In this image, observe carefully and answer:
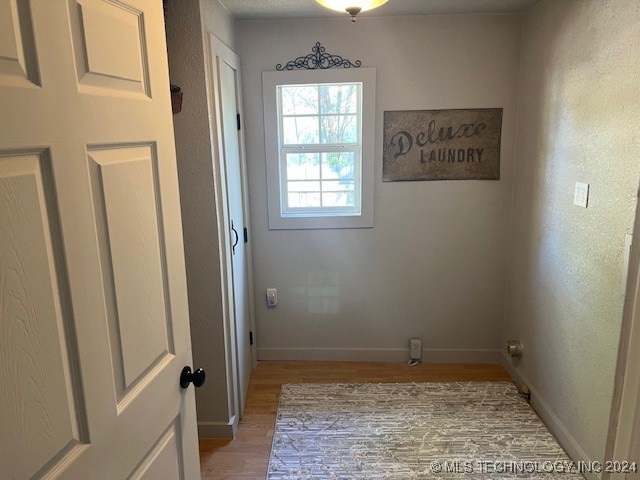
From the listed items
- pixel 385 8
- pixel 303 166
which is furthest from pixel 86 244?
pixel 385 8

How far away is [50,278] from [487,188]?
107 inches

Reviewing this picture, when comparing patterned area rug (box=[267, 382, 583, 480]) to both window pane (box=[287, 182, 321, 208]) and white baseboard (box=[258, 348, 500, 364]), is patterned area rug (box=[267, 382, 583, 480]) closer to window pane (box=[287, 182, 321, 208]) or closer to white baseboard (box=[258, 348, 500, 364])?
white baseboard (box=[258, 348, 500, 364])

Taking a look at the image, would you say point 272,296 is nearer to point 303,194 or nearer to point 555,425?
point 303,194

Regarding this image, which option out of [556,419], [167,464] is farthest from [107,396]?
[556,419]

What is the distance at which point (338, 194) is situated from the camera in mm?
3029

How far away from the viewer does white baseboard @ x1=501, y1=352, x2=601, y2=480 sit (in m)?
2.08

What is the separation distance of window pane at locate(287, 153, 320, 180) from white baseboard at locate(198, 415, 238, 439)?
5.31 feet

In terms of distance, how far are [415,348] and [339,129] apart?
1.66 m

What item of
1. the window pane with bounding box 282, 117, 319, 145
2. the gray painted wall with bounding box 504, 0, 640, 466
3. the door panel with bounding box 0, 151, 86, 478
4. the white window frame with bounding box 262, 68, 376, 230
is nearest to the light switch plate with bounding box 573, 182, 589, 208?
the gray painted wall with bounding box 504, 0, 640, 466

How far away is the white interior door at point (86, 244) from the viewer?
26.4 inches

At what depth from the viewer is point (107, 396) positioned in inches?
34.8

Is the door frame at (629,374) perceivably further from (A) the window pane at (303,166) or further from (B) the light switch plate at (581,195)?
(A) the window pane at (303,166)

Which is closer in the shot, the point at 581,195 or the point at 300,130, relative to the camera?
the point at 581,195

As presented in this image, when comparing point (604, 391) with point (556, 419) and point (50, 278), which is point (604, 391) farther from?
point (50, 278)
